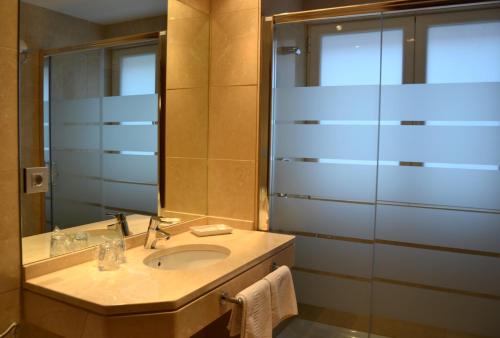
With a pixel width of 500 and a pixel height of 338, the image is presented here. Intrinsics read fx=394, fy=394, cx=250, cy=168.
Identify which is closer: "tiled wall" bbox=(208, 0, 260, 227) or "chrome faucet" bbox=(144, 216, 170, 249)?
"chrome faucet" bbox=(144, 216, 170, 249)

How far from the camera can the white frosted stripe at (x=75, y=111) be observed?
4.86 feet

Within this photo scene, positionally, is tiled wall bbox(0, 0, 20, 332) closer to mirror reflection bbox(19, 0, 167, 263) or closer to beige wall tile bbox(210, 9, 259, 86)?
mirror reflection bbox(19, 0, 167, 263)

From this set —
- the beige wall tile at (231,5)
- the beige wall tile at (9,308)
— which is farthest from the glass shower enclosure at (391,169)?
the beige wall tile at (9,308)

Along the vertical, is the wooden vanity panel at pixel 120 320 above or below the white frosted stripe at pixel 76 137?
below

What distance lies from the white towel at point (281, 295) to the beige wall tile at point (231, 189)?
1.77 feet

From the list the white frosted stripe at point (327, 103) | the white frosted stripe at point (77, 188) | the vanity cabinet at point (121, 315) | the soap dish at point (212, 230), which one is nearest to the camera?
the vanity cabinet at point (121, 315)

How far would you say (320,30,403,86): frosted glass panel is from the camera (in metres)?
2.38

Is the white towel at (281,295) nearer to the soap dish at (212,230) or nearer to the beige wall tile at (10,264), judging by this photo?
the soap dish at (212,230)

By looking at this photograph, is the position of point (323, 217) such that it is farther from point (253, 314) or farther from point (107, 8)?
point (107, 8)

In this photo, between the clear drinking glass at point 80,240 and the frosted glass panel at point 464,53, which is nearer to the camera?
the clear drinking glass at point 80,240

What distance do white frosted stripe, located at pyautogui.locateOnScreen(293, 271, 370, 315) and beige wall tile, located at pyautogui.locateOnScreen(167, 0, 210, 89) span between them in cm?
144

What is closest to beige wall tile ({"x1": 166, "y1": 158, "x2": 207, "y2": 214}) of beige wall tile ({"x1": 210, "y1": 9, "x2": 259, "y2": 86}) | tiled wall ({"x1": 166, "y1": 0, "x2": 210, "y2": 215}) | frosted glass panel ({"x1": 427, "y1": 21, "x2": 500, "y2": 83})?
tiled wall ({"x1": 166, "y1": 0, "x2": 210, "y2": 215})

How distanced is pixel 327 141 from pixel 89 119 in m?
1.45

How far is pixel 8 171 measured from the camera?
4.28ft
